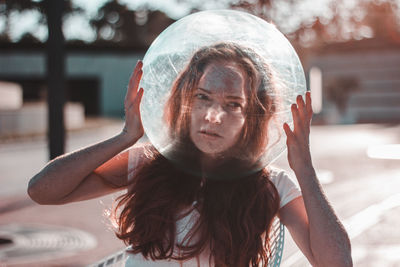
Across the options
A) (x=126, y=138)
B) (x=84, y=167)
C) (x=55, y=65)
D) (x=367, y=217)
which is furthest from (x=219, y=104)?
(x=55, y=65)

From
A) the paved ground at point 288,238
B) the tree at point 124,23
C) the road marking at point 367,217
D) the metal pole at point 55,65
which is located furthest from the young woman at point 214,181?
the tree at point 124,23

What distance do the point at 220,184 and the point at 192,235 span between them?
22 cm

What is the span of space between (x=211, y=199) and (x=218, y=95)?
1.30 feet

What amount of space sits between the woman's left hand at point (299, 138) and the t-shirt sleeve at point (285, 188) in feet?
0.31

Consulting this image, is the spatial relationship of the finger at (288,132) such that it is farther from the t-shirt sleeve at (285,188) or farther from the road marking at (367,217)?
the road marking at (367,217)

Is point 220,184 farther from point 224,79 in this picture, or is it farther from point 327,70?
point 327,70

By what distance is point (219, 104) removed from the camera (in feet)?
5.58

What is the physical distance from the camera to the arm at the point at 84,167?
6.16 feet

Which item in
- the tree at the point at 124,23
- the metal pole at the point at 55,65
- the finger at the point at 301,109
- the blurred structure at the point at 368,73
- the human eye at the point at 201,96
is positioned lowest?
the blurred structure at the point at 368,73

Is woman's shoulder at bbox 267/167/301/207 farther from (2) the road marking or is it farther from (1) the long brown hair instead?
(2) the road marking

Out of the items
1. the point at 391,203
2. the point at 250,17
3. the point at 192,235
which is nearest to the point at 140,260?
the point at 192,235

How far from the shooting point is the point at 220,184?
190cm

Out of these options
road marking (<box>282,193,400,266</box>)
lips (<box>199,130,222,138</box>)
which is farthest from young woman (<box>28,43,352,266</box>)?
road marking (<box>282,193,400,266</box>)

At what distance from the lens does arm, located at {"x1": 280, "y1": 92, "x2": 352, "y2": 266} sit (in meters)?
1.73
